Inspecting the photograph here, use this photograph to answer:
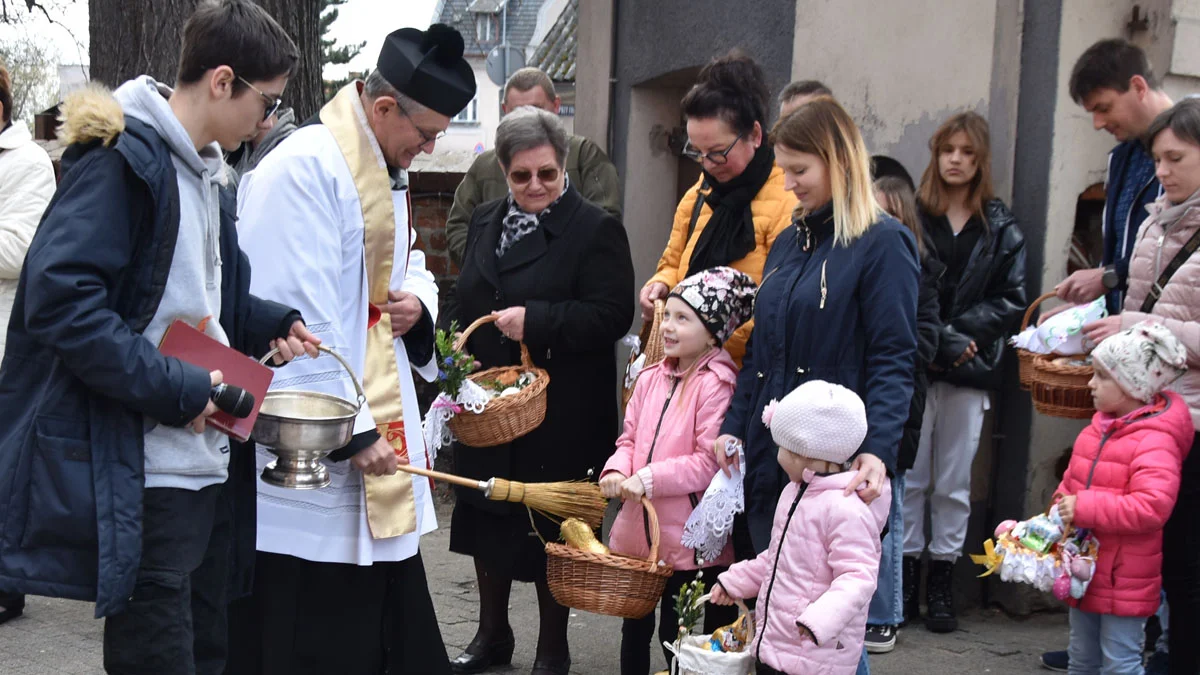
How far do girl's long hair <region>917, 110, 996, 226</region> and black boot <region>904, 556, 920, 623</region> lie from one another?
1.54 metres

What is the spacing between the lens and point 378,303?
401 cm

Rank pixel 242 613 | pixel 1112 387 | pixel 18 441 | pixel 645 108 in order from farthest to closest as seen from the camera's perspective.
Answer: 1. pixel 645 108
2. pixel 1112 387
3. pixel 242 613
4. pixel 18 441

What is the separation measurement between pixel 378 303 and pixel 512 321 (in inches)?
41.5

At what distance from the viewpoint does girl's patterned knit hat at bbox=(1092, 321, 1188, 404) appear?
4219mm

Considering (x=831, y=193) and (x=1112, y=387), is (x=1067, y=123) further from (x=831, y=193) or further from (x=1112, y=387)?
(x=831, y=193)

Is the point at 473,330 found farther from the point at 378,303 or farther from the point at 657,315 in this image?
the point at 378,303

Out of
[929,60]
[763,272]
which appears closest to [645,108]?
[929,60]

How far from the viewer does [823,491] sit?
12.5 ft

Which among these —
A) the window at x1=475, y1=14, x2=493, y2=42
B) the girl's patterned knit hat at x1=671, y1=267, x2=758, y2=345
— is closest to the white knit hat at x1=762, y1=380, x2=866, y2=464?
the girl's patterned knit hat at x1=671, y1=267, x2=758, y2=345

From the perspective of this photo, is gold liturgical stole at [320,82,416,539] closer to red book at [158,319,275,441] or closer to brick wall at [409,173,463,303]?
red book at [158,319,275,441]

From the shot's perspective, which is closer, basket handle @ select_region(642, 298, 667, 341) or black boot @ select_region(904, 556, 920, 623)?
basket handle @ select_region(642, 298, 667, 341)

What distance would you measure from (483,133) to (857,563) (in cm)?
6168

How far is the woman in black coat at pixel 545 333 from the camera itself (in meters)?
5.03

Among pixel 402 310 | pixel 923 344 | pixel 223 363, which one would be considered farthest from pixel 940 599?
pixel 223 363
